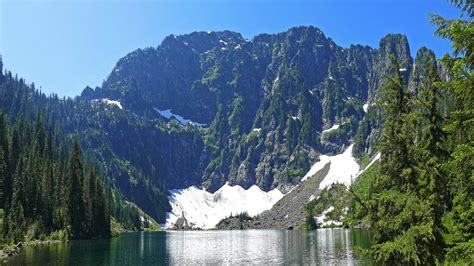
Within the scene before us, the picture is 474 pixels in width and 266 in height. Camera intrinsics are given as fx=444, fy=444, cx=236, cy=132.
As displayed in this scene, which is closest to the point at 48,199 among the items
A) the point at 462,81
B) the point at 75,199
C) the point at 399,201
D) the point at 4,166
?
the point at 75,199

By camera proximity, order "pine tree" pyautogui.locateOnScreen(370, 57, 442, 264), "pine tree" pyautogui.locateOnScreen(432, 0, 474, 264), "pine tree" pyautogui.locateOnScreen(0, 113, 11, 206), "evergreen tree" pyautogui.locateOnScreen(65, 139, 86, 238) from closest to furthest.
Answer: "pine tree" pyautogui.locateOnScreen(432, 0, 474, 264)
"pine tree" pyautogui.locateOnScreen(370, 57, 442, 264)
"pine tree" pyautogui.locateOnScreen(0, 113, 11, 206)
"evergreen tree" pyautogui.locateOnScreen(65, 139, 86, 238)

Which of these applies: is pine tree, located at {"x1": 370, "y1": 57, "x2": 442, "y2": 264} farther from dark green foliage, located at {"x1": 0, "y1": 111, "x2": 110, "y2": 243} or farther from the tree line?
dark green foliage, located at {"x1": 0, "y1": 111, "x2": 110, "y2": 243}

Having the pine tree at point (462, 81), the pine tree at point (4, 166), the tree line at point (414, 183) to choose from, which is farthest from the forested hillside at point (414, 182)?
the pine tree at point (4, 166)

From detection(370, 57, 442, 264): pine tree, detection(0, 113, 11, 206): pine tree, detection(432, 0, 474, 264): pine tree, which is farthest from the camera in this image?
detection(0, 113, 11, 206): pine tree

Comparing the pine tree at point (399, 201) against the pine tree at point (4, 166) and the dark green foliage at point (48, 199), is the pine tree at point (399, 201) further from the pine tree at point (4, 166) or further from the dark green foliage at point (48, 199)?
the pine tree at point (4, 166)

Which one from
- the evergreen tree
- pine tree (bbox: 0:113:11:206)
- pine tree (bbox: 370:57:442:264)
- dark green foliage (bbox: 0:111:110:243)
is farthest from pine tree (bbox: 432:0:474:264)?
the evergreen tree

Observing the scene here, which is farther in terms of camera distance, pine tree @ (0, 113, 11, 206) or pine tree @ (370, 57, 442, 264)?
pine tree @ (0, 113, 11, 206)

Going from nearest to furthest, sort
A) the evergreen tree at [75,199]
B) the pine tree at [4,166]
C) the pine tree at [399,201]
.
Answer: the pine tree at [399,201] < the pine tree at [4,166] < the evergreen tree at [75,199]

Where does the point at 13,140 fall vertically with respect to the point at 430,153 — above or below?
above

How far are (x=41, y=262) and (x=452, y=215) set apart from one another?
52924 millimetres

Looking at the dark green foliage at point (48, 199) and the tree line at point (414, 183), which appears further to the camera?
the dark green foliage at point (48, 199)

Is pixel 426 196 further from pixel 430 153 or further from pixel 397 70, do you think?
pixel 397 70

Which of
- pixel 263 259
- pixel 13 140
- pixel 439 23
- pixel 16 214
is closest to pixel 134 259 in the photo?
pixel 263 259

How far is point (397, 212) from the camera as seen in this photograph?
27672mm
